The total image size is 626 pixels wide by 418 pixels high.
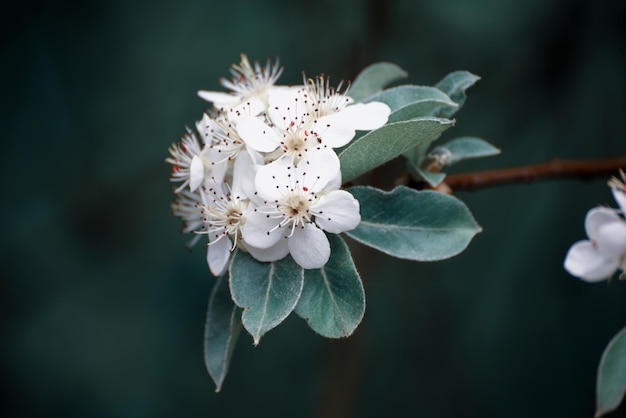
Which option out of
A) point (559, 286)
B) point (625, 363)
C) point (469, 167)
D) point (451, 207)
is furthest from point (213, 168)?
point (559, 286)

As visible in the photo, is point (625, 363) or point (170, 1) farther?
point (170, 1)

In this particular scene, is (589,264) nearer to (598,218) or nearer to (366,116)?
(598,218)

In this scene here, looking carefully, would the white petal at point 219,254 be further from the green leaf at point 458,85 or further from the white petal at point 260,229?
the green leaf at point 458,85

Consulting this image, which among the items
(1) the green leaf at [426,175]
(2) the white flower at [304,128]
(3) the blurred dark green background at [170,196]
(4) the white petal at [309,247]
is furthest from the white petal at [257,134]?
(3) the blurred dark green background at [170,196]

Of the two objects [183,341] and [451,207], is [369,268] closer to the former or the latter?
[183,341]

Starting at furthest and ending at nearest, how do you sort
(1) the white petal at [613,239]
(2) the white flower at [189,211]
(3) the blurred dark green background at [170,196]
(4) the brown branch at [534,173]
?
(3) the blurred dark green background at [170,196], (4) the brown branch at [534,173], (2) the white flower at [189,211], (1) the white petal at [613,239]

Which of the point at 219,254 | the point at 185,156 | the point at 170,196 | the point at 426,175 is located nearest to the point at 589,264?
the point at 426,175
